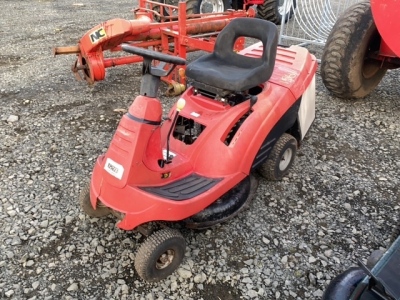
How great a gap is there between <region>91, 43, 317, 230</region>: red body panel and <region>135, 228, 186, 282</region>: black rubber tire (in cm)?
10

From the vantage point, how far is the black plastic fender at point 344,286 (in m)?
1.50

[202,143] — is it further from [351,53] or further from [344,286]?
[351,53]

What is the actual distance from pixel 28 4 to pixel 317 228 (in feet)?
32.3

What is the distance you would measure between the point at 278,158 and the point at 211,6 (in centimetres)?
377

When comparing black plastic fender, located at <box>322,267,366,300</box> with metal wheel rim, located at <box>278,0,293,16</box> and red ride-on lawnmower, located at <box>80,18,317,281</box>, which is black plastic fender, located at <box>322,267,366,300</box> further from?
metal wheel rim, located at <box>278,0,293,16</box>

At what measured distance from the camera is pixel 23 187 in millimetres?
2812

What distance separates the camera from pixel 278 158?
2715 mm

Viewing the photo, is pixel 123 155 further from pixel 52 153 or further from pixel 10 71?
pixel 10 71

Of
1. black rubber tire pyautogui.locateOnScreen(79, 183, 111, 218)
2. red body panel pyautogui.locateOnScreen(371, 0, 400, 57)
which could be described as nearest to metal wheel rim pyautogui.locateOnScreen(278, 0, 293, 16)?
red body panel pyautogui.locateOnScreen(371, 0, 400, 57)

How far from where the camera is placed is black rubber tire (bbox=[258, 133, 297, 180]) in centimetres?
271

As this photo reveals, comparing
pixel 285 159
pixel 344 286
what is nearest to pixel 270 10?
pixel 285 159

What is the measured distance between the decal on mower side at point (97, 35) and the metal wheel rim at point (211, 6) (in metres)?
2.46

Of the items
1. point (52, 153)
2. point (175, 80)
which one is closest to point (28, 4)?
point (175, 80)

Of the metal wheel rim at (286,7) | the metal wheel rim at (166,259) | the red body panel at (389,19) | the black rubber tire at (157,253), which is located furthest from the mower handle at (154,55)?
the metal wheel rim at (286,7)
